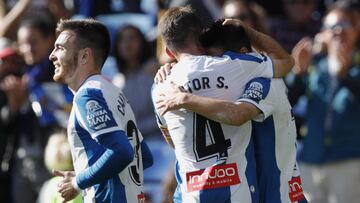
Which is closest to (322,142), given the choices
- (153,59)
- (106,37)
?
(153,59)

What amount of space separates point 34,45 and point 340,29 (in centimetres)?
344

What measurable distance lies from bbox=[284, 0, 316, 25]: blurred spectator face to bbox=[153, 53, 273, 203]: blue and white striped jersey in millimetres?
4647

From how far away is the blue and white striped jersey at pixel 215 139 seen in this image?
7984 mm

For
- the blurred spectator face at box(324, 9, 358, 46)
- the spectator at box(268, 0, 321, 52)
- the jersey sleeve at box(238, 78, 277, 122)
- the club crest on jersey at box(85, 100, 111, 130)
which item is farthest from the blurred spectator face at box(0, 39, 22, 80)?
the jersey sleeve at box(238, 78, 277, 122)

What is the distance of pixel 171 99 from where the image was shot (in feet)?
25.9

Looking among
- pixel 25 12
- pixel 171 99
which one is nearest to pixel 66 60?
pixel 171 99

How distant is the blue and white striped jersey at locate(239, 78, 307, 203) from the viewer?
26.5ft

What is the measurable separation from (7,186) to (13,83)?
1.16m

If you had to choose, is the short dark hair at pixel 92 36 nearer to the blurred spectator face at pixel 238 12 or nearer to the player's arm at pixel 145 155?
the player's arm at pixel 145 155

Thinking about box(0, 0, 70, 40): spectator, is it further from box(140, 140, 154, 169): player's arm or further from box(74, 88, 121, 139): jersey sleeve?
box(74, 88, 121, 139): jersey sleeve

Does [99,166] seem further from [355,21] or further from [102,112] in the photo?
[355,21]

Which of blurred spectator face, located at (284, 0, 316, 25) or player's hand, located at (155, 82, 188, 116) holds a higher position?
player's hand, located at (155, 82, 188, 116)

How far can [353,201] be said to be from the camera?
39.6ft

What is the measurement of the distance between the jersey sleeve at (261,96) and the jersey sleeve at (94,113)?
3.09 feet
